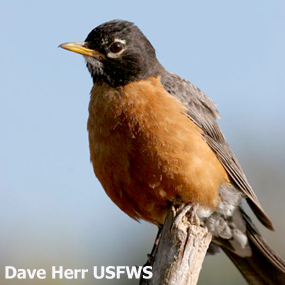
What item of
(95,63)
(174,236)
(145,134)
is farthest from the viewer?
(95,63)

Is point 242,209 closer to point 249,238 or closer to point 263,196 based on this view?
point 249,238

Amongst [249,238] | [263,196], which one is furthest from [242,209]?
[263,196]

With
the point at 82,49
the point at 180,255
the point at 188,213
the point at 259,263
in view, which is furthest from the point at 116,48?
the point at 259,263

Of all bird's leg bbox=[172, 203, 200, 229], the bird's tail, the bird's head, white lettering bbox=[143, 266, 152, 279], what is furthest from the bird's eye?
white lettering bbox=[143, 266, 152, 279]

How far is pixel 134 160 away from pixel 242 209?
1785 mm

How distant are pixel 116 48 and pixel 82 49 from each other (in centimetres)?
40

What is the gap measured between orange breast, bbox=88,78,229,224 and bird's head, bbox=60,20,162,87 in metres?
0.27

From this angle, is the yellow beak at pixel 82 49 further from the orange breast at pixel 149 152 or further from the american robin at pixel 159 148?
the orange breast at pixel 149 152

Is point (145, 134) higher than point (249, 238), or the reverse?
point (145, 134)

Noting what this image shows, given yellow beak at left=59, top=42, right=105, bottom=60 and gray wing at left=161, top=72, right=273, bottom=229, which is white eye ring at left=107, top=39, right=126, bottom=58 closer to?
yellow beak at left=59, top=42, right=105, bottom=60

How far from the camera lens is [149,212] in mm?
8242

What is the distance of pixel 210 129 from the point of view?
8625 mm

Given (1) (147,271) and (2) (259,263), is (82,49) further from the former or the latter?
(2) (259,263)

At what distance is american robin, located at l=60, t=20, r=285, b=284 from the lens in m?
7.80
